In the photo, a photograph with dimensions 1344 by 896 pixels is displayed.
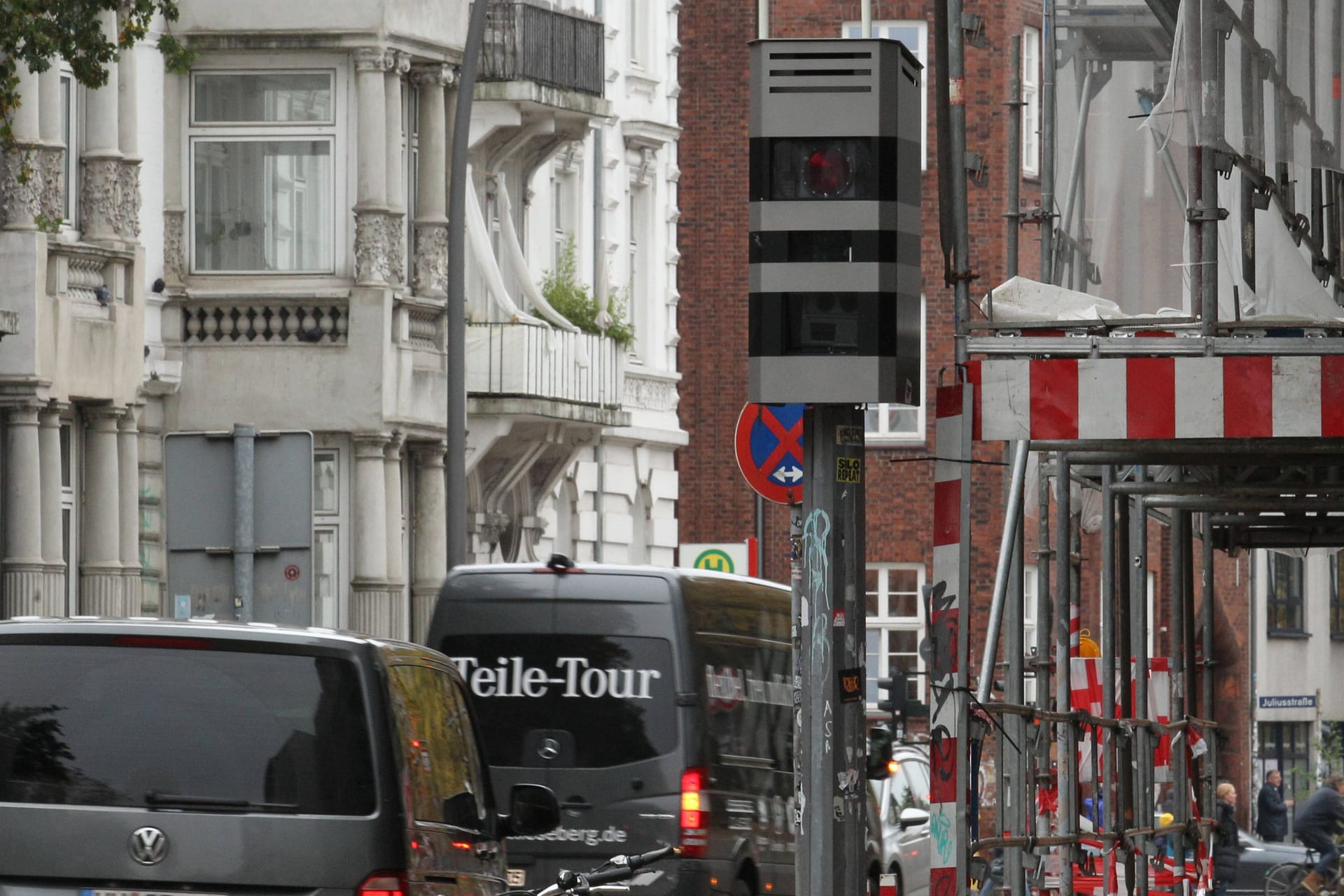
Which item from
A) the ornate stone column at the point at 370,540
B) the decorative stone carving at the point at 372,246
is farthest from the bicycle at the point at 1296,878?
the decorative stone carving at the point at 372,246

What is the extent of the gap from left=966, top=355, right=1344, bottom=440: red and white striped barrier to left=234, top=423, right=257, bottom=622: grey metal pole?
307 inches

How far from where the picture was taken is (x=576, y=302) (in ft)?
125

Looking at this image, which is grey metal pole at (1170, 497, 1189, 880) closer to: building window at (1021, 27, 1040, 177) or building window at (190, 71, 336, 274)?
building window at (190, 71, 336, 274)

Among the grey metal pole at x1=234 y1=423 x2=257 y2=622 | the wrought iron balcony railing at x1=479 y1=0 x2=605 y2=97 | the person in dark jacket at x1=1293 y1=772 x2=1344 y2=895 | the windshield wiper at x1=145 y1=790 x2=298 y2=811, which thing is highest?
the wrought iron balcony railing at x1=479 y1=0 x2=605 y2=97

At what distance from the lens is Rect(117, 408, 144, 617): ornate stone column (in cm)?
2827

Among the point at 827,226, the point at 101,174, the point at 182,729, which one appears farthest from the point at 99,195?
the point at 827,226

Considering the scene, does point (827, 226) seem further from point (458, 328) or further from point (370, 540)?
point (370, 540)

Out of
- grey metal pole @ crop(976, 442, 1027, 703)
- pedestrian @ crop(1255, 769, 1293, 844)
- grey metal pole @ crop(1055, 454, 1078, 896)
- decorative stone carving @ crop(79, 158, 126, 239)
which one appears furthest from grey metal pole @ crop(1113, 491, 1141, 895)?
pedestrian @ crop(1255, 769, 1293, 844)

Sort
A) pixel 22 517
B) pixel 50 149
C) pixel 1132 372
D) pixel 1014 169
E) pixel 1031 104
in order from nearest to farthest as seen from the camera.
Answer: pixel 1132 372 < pixel 1014 169 < pixel 50 149 < pixel 22 517 < pixel 1031 104

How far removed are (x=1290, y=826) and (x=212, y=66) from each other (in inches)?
1375

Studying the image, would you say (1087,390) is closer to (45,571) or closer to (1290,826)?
(45,571)

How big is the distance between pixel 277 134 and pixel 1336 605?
3631cm

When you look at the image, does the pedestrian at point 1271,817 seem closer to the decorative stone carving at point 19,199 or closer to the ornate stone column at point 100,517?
the ornate stone column at point 100,517

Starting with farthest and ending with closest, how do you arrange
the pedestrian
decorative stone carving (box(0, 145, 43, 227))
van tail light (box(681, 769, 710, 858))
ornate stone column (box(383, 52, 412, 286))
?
the pedestrian
ornate stone column (box(383, 52, 412, 286))
decorative stone carving (box(0, 145, 43, 227))
van tail light (box(681, 769, 710, 858))
